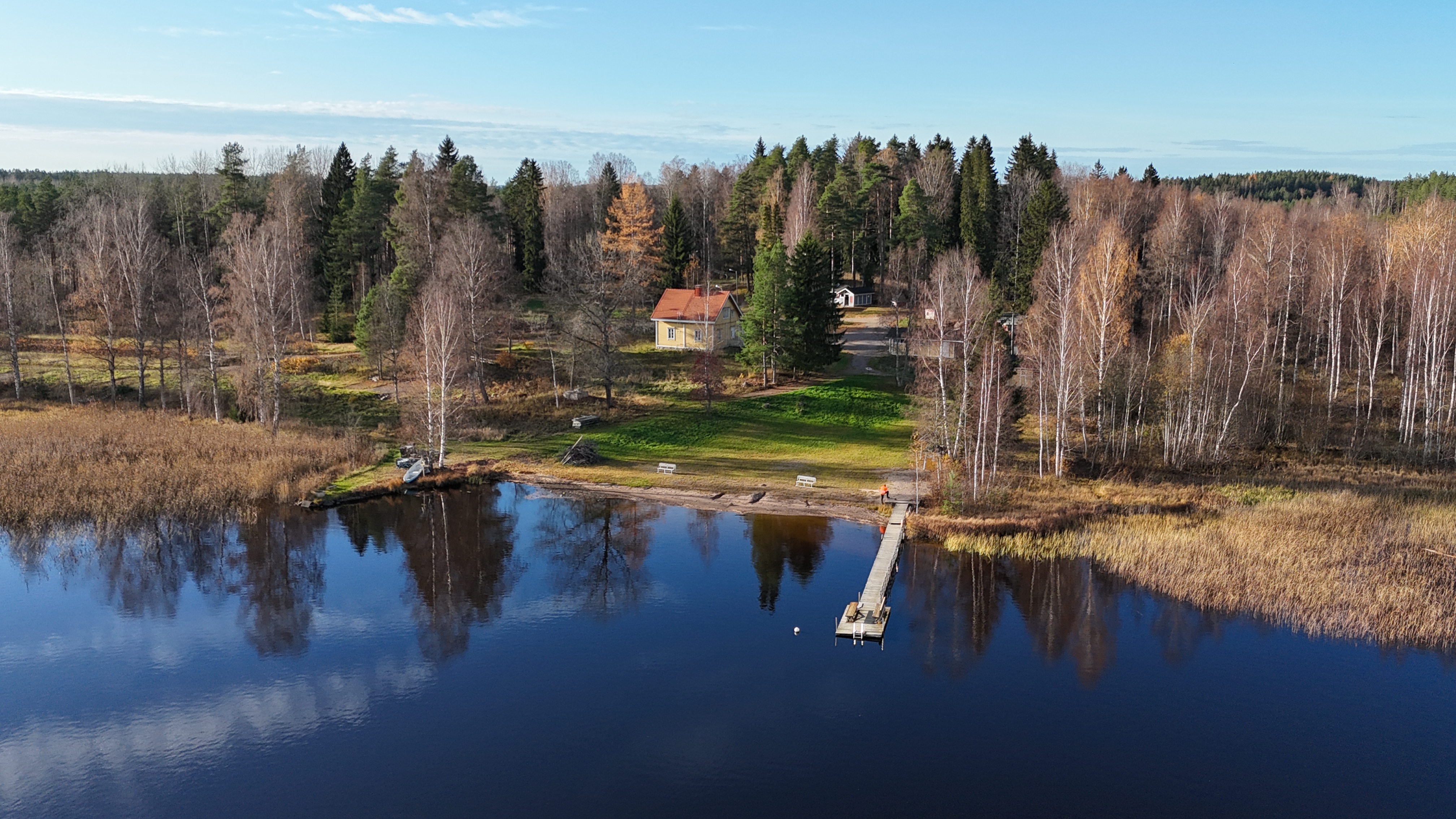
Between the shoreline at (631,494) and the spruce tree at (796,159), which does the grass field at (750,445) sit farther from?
the spruce tree at (796,159)

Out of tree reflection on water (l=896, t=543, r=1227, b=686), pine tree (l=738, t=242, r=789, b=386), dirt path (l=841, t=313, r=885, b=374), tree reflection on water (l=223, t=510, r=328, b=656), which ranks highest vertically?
pine tree (l=738, t=242, r=789, b=386)

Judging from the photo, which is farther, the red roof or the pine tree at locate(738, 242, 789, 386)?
the red roof

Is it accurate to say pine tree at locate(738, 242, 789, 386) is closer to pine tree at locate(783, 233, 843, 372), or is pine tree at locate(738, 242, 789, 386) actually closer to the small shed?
pine tree at locate(783, 233, 843, 372)

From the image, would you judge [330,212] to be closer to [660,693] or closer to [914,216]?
[914,216]

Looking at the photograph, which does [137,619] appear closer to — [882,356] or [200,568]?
[200,568]

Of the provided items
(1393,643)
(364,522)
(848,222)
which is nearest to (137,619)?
(364,522)

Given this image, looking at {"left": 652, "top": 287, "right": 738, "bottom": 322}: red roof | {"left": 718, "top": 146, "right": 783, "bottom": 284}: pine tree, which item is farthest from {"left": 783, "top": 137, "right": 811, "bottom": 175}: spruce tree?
{"left": 652, "top": 287, "right": 738, "bottom": 322}: red roof
